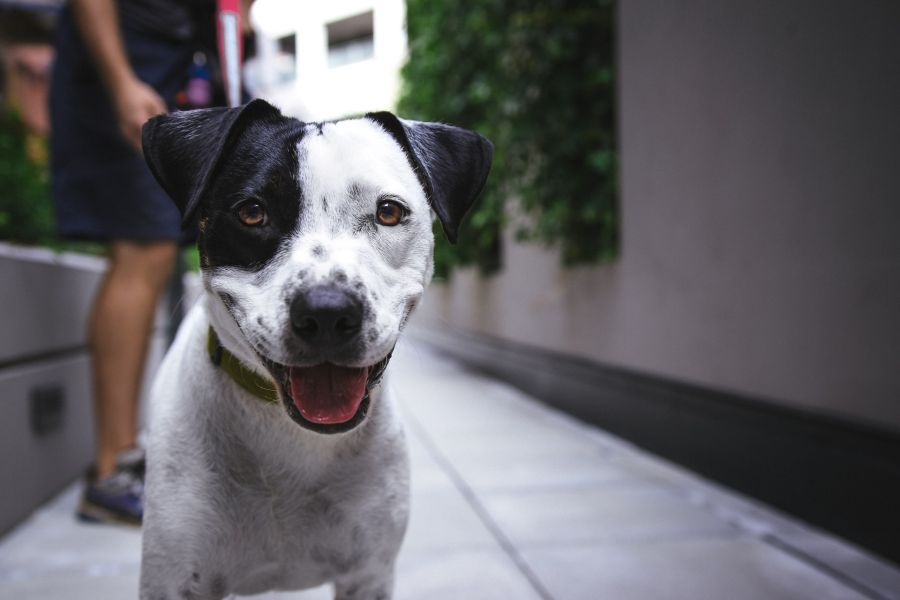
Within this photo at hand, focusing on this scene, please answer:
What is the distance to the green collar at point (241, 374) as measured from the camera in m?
1.30

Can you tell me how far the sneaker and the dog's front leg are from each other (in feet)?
4.58

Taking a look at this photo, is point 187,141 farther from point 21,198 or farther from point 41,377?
point 21,198

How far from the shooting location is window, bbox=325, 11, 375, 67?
23.8m

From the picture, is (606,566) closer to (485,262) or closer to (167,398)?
(167,398)

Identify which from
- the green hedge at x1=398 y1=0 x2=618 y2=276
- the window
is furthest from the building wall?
the green hedge at x1=398 y1=0 x2=618 y2=276

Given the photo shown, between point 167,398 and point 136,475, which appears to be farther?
point 136,475

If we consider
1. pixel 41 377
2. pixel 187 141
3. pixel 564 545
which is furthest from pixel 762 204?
pixel 41 377

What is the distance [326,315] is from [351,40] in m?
25.2

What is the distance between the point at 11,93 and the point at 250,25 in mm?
4414

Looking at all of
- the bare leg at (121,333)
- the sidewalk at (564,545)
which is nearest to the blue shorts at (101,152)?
the bare leg at (121,333)

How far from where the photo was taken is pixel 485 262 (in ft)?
23.1

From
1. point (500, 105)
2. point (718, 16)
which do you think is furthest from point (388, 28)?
point (718, 16)

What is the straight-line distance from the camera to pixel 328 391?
115cm

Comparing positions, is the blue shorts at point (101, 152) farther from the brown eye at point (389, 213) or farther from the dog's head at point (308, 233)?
the brown eye at point (389, 213)
